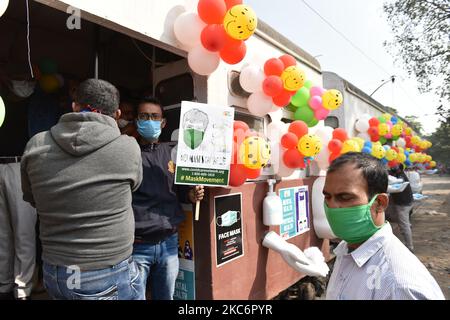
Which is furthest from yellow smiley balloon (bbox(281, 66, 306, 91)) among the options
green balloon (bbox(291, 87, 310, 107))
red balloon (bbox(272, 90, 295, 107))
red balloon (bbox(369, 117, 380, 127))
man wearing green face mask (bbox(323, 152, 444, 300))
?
red balloon (bbox(369, 117, 380, 127))

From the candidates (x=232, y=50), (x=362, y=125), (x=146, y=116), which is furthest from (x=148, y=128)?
(x=362, y=125)

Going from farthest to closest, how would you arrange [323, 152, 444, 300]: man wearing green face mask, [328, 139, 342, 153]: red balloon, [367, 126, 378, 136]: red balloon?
[367, 126, 378, 136]: red balloon → [328, 139, 342, 153]: red balloon → [323, 152, 444, 300]: man wearing green face mask

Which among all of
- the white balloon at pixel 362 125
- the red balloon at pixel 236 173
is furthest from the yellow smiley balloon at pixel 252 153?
the white balloon at pixel 362 125

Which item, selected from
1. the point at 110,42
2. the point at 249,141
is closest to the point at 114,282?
the point at 249,141

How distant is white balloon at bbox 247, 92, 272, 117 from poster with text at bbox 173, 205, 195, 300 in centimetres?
148

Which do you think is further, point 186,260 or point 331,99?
point 331,99

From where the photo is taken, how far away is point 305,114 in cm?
457

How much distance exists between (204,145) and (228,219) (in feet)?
3.80

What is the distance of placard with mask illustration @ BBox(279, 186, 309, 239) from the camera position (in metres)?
4.51

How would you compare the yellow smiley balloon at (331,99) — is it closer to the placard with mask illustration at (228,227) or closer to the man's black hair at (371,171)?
the placard with mask illustration at (228,227)

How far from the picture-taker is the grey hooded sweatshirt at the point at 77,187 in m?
1.67

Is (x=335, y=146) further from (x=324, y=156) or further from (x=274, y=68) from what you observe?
(x=274, y=68)

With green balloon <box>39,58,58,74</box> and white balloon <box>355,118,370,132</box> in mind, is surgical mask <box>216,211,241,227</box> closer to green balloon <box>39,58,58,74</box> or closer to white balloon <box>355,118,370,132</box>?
green balloon <box>39,58,58,74</box>

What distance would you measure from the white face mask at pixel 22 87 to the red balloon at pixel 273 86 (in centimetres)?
263
